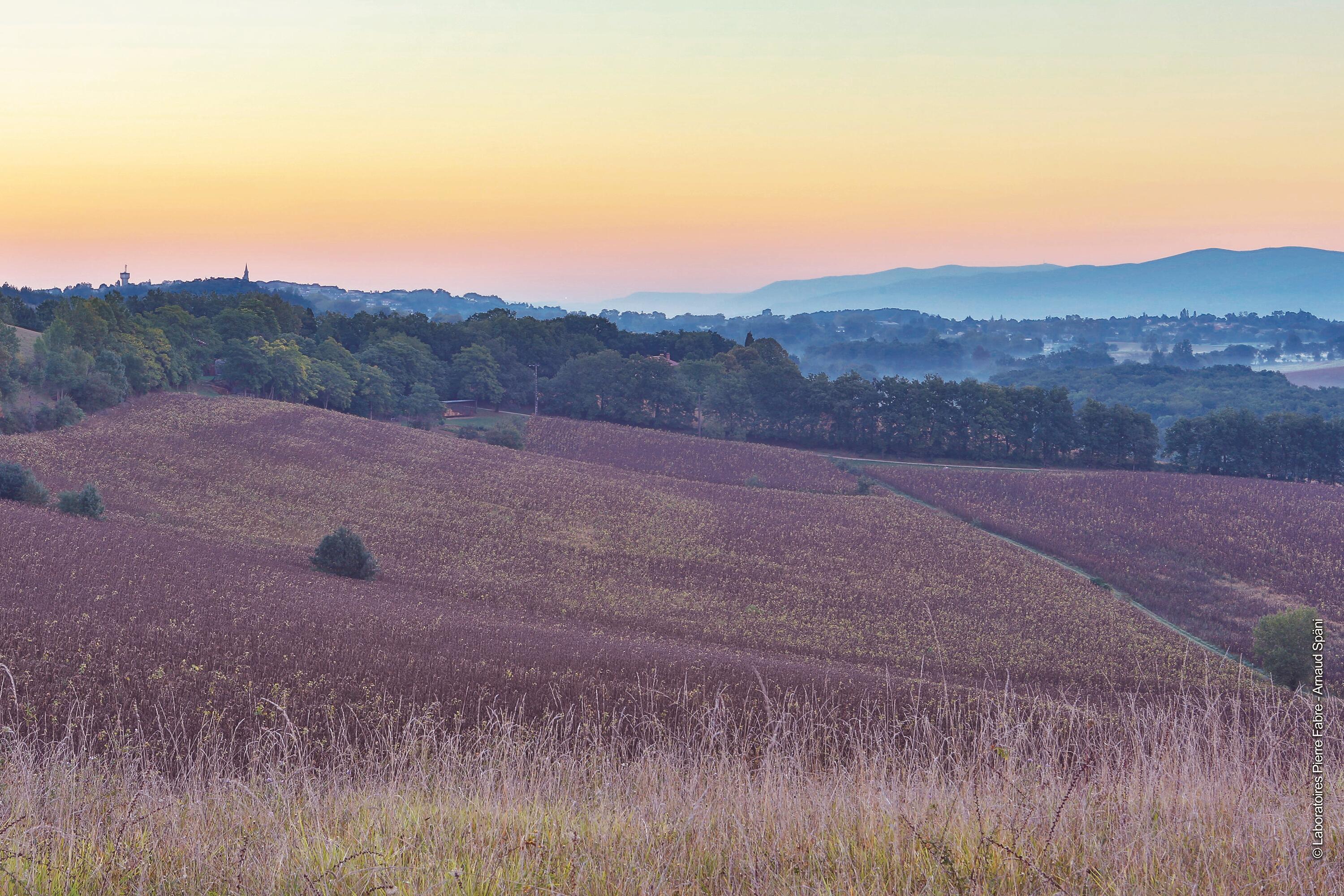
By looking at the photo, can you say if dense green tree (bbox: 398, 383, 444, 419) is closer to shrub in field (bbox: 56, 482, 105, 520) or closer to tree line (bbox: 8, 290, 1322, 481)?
tree line (bbox: 8, 290, 1322, 481)

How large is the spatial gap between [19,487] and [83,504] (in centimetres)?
436

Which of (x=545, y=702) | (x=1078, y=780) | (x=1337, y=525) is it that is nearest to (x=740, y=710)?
(x=545, y=702)

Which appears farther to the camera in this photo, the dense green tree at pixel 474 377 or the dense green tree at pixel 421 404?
the dense green tree at pixel 474 377

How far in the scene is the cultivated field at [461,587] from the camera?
17.6 meters

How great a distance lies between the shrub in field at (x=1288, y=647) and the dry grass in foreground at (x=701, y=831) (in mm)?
31473

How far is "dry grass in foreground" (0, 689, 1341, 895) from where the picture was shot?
3.94m

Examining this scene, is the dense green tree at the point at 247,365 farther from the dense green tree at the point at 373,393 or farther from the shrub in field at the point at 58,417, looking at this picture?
the shrub in field at the point at 58,417

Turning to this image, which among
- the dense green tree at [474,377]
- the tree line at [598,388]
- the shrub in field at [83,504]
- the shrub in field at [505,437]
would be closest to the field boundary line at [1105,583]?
the tree line at [598,388]

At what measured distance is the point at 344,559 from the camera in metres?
35.7

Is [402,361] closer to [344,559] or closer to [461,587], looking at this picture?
[344,559]

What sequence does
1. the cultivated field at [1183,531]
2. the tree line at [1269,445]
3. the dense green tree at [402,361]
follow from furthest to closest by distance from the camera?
the dense green tree at [402,361], the tree line at [1269,445], the cultivated field at [1183,531]

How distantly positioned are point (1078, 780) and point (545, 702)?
41.0 ft

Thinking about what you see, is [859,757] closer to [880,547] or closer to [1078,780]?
[1078,780]

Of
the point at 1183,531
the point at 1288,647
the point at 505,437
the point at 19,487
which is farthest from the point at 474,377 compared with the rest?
the point at 1288,647
